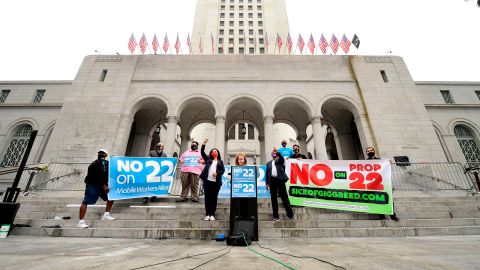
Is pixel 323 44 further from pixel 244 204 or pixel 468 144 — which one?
pixel 244 204

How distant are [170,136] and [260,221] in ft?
28.0

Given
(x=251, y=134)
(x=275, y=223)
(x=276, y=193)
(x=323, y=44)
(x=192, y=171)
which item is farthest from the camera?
(x=251, y=134)

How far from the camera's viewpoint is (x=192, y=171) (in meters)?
6.48

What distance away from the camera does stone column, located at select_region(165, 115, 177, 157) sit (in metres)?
11.4

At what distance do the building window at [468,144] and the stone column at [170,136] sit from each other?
21.9 metres

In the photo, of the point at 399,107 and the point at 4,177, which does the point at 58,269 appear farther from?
the point at 4,177

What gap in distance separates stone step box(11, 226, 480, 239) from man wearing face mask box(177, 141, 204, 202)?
210cm

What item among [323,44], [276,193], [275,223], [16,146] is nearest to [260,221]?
[275,223]

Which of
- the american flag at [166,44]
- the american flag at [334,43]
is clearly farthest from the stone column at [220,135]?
the american flag at [334,43]

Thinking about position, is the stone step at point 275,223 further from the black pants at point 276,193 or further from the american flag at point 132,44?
the american flag at point 132,44

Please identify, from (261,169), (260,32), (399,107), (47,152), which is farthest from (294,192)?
(260,32)

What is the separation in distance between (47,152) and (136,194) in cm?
878

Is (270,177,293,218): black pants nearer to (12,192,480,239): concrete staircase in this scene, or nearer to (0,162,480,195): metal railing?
(12,192,480,239): concrete staircase

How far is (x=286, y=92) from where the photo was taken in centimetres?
1319
